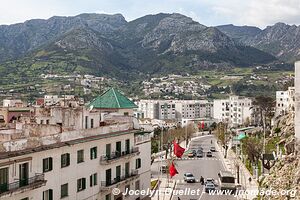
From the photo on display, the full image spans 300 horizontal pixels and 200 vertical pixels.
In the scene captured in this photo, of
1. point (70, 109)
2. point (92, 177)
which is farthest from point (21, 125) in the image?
point (92, 177)

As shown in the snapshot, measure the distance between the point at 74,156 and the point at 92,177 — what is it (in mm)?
3406

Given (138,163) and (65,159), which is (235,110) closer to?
(138,163)

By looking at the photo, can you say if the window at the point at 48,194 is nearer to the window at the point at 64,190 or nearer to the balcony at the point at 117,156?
the window at the point at 64,190

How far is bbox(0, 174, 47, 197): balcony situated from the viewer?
24.8m

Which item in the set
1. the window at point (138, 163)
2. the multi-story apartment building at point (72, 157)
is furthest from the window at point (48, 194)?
the window at point (138, 163)

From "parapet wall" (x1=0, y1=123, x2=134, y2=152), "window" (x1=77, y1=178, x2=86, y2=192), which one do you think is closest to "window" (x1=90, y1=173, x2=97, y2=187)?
"window" (x1=77, y1=178, x2=86, y2=192)

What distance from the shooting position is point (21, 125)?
107 ft

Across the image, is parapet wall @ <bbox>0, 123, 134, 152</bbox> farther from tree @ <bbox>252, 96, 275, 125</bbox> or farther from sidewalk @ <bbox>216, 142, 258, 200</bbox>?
tree @ <bbox>252, 96, 275, 125</bbox>

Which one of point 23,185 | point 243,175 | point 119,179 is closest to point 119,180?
point 119,179

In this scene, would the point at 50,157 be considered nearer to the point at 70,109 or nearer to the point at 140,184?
the point at 70,109

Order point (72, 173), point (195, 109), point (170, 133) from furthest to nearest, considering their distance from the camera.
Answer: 1. point (195, 109)
2. point (170, 133)
3. point (72, 173)

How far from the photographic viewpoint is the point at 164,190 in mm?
50656

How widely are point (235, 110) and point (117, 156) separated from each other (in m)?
125

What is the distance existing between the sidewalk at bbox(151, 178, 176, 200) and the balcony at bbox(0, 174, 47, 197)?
61.1 ft
